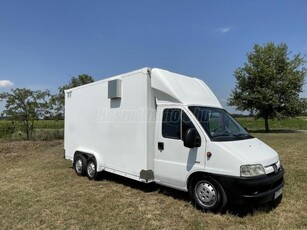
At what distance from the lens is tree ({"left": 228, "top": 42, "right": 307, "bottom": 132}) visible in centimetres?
2588

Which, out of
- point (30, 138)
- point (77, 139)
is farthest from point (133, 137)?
point (30, 138)

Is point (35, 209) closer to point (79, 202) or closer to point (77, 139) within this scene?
point (79, 202)

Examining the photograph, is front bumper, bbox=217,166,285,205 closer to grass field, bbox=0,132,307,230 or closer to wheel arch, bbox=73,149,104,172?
grass field, bbox=0,132,307,230

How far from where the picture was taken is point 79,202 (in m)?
5.98

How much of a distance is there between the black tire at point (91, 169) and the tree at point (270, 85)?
21.2 metres

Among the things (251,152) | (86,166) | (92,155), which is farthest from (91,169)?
(251,152)

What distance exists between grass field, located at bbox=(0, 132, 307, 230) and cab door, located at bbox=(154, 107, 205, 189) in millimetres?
565

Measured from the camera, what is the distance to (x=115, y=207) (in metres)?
5.66

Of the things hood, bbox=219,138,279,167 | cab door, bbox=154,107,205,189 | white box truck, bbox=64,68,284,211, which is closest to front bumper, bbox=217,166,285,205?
white box truck, bbox=64,68,284,211

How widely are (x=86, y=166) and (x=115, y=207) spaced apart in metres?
2.92

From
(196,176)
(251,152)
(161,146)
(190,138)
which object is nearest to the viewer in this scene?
(251,152)

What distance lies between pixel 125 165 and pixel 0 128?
58.8 feet

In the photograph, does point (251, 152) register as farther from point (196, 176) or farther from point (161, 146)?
point (161, 146)

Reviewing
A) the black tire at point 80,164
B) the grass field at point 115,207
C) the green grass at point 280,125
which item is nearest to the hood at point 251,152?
the grass field at point 115,207
